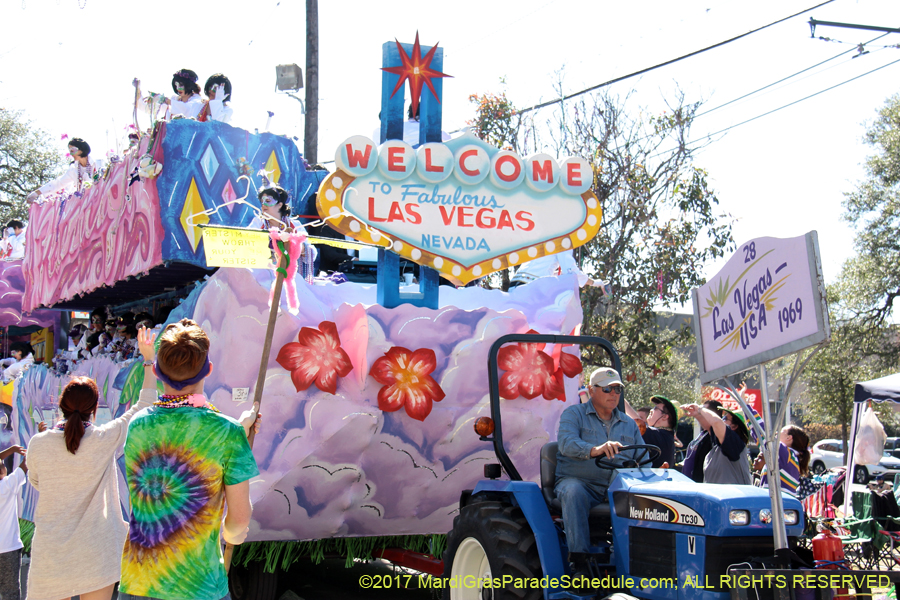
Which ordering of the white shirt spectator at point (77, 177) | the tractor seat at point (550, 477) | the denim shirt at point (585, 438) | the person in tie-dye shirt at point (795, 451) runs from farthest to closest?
the white shirt spectator at point (77, 177) < the person in tie-dye shirt at point (795, 451) < the tractor seat at point (550, 477) < the denim shirt at point (585, 438)

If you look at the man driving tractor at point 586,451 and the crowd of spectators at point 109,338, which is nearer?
the man driving tractor at point 586,451

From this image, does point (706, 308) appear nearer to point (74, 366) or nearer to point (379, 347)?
point (379, 347)

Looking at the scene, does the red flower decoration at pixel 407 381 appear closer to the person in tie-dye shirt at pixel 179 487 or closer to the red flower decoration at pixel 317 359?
the red flower decoration at pixel 317 359

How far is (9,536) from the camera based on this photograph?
5.99m

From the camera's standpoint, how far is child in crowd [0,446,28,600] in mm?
5977

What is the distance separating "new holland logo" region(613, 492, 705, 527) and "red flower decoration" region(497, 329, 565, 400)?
2.34 metres

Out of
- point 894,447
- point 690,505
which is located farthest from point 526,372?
point 894,447

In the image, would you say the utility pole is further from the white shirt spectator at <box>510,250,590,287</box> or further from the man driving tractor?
the man driving tractor

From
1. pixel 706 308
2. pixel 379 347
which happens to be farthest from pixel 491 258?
pixel 706 308

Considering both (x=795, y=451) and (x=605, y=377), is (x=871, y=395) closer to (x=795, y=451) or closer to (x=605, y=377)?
(x=795, y=451)

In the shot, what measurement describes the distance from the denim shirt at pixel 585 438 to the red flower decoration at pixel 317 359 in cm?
209

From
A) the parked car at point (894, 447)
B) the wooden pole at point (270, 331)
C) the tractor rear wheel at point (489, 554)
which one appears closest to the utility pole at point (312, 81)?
the wooden pole at point (270, 331)

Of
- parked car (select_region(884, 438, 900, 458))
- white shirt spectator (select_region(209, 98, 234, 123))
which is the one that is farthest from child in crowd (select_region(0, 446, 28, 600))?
parked car (select_region(884, 438, 900, 458))

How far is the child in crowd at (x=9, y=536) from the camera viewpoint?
5.98 metres
